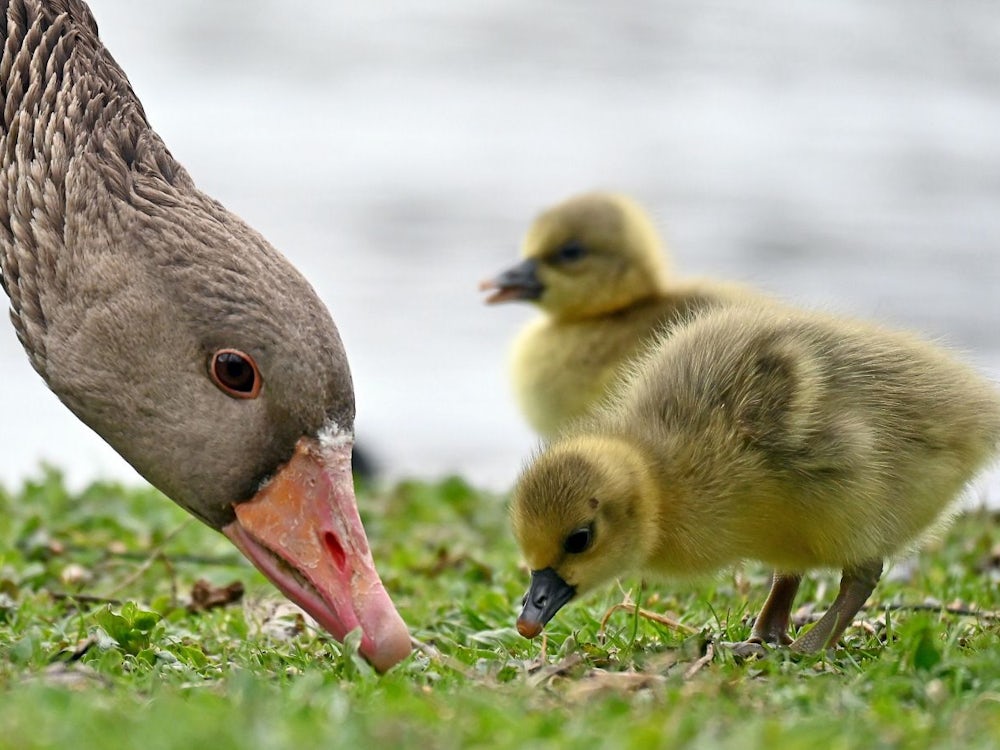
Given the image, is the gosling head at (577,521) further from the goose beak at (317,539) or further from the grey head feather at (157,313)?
the grey head feather at (157,313)

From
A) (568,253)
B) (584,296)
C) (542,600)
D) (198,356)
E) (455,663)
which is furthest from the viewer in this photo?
(568,253)

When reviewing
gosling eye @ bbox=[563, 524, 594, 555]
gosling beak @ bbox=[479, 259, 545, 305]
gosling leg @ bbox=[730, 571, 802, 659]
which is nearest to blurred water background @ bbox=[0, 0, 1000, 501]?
gosling beak @ bbox=[479, 259, 545, 305]

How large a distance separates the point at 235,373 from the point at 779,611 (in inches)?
88.6

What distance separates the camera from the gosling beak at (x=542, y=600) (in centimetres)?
586

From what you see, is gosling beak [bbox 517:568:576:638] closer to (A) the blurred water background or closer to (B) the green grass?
(B) the green grass

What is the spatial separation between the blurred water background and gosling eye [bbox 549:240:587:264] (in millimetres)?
2529

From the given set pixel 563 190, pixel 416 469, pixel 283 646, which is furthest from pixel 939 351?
pixel 563 190

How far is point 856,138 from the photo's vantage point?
2652 cm

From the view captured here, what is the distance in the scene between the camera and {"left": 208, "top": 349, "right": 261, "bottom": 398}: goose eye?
5742mm

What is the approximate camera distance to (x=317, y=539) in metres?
5.69

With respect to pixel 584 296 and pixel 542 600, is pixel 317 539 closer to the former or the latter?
pixel 542 600

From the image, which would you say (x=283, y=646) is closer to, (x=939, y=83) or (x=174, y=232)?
(x=174, y=232)

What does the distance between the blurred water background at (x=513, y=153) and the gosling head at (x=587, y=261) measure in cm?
238

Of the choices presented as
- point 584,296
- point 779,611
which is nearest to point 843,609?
point 779,611
